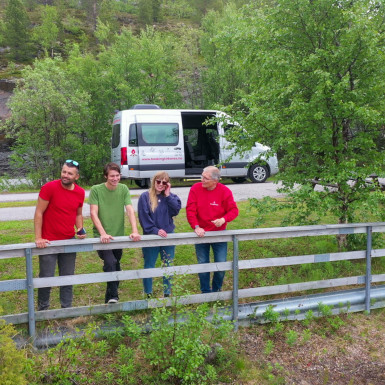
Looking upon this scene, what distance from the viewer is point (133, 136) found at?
12508 mm

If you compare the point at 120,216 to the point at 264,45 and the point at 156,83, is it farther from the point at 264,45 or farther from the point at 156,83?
the point at 156,83

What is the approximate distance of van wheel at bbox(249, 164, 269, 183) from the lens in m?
13.8

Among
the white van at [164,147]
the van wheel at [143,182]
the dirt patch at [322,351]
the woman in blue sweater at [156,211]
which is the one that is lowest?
the dirt patch at [322,351]

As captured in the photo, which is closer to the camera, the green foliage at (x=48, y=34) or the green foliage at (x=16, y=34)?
the green foliage at (x=16, y=34)

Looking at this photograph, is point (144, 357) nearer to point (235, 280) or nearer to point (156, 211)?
point (235, 280)

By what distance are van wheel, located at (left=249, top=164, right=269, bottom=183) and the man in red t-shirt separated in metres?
10.5

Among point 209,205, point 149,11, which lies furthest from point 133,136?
point 149,11

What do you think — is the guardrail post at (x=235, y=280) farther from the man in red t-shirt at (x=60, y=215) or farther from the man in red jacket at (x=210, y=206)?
the man in red t-shirt at (x=60, y=215)

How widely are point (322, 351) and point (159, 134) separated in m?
9.91

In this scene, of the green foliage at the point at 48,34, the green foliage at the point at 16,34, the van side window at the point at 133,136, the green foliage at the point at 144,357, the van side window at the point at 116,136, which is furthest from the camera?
the green foliage at the point at 48,34

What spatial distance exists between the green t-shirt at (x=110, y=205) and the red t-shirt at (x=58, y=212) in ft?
0.84

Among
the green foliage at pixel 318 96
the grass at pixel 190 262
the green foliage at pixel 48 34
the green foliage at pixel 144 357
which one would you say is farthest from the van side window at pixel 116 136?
the green foliage at pixel 48 34

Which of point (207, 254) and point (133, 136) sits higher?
point (133, 136)

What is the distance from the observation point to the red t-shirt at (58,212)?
3645mm
